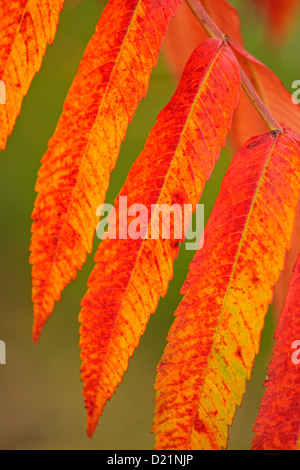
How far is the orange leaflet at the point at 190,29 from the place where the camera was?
651 millimetres

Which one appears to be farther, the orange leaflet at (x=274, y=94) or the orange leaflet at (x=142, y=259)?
the orange leaflet at (x=274, y=94)

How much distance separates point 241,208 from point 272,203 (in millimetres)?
33

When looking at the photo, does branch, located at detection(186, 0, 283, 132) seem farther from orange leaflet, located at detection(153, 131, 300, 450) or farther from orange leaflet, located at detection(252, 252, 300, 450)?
orange leaflet, located at detection(252, 252, 300, 450)

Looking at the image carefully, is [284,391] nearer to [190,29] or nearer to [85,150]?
[85,150]

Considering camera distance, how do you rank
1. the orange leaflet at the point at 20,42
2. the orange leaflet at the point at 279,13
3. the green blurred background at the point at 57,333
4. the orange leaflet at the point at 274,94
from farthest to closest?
the green blurred background at the point at 57,333, the orange leaflet at the point at 279,13, the orange leaflet at the point at 274,94, the orange leaflet at the point at 20,42

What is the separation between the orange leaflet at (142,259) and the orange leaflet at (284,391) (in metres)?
0.13

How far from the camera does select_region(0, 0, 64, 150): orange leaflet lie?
0.44 meters

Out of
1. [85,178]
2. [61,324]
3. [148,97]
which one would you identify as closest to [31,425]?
[61,324]

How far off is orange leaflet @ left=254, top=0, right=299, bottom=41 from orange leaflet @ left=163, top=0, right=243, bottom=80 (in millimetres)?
289

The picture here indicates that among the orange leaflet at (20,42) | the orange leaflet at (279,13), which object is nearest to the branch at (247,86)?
the orange leaflet at (20,42)

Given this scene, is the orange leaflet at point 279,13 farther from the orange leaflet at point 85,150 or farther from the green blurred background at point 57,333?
the orange leaflet at point 85,150

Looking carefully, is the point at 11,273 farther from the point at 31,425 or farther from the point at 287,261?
the point at 287,261

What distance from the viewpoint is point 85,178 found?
454mm

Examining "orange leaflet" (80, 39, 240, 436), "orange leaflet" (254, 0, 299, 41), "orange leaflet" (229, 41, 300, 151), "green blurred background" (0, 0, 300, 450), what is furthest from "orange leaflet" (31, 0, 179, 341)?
"green blurred background" (0, 0, 300, 450)
